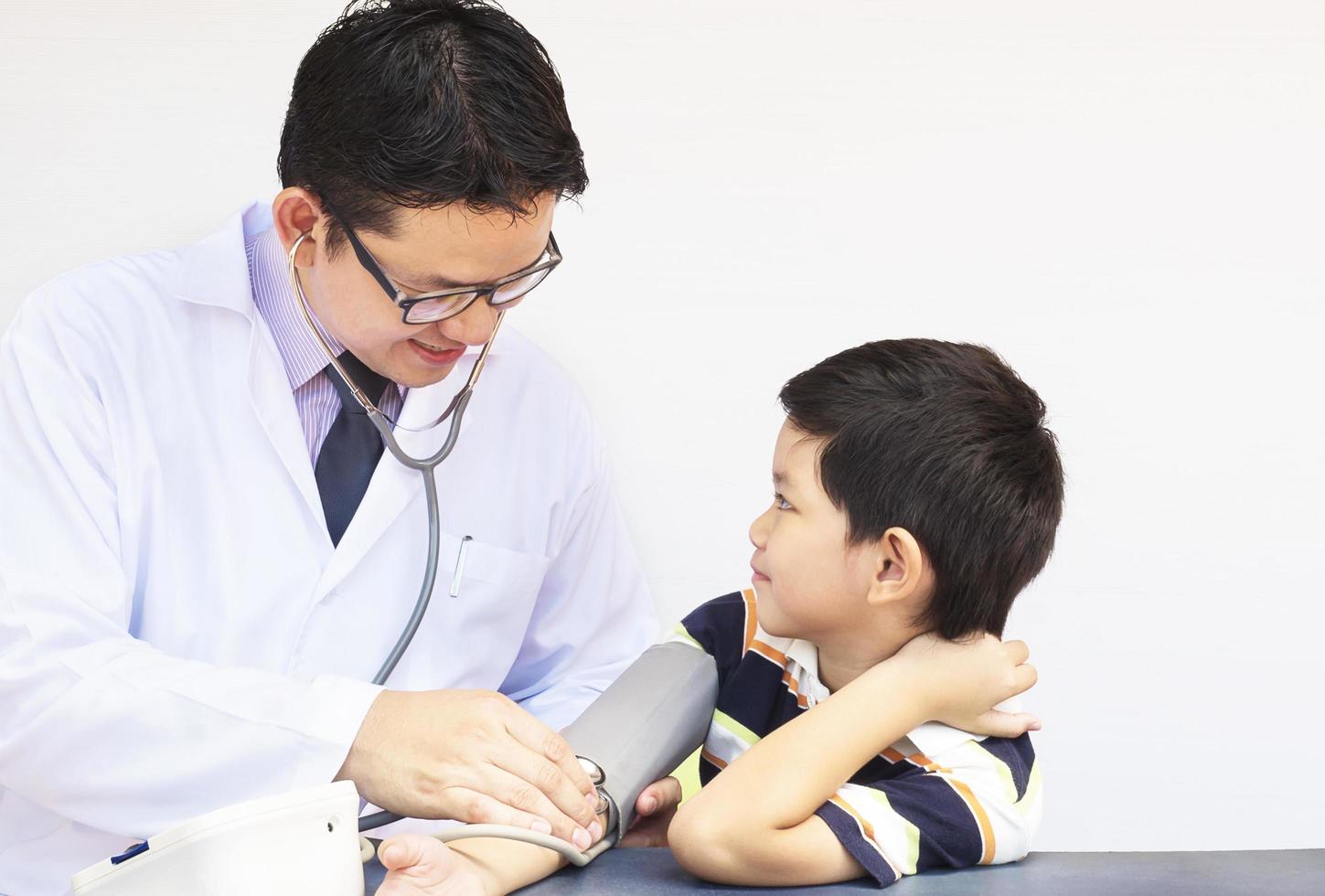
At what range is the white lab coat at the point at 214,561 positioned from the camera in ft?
4.04

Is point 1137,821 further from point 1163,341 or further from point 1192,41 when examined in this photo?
point 1192,41

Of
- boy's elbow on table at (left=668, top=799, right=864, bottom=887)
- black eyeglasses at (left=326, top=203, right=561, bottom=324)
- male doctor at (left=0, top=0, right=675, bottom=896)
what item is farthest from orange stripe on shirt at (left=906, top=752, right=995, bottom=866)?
black eyeglasses at (left=326, top=203, right=561, bottom=324)

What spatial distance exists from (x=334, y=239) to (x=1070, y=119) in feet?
4.27

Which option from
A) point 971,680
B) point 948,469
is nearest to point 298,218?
point 948,469

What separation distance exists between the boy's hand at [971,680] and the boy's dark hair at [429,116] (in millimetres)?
625

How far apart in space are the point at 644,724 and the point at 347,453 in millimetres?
537

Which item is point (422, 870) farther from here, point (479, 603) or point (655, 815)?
point (479, 603)

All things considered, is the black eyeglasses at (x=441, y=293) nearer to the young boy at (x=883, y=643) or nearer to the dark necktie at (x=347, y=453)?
the dark necktie at (x=347, y=453)

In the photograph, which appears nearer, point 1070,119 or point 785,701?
point 785,701

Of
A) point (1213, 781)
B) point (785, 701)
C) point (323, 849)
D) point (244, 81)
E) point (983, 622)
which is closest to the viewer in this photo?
point (323, 849)

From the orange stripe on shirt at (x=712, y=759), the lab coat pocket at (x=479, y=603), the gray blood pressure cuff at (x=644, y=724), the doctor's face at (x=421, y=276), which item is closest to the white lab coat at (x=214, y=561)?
the lab coat pocket at (x=479, y=603)

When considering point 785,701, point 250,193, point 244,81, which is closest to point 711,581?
point 785,701

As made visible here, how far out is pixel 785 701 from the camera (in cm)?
144

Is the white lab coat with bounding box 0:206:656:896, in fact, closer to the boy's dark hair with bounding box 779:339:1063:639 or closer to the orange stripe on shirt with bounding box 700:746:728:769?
the orange stripe on shirt with bounding box 700:746:728:769
